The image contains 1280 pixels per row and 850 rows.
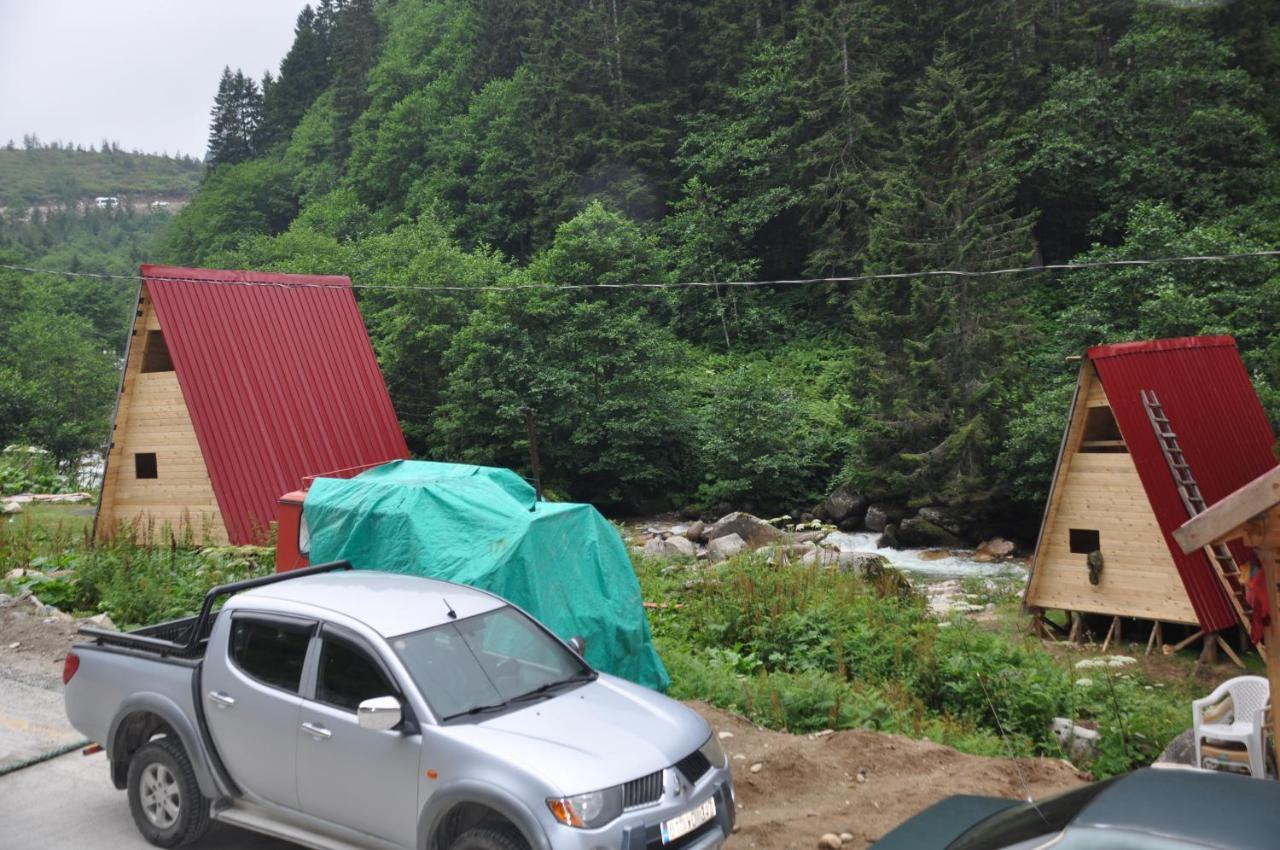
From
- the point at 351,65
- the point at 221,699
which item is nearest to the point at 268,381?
the point at 221,699

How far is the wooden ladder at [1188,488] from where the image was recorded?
15422 millimetres

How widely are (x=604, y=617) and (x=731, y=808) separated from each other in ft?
12.3

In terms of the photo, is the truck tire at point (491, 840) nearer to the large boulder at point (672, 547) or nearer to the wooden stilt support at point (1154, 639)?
the wooden stilt support at point (1154, 639)

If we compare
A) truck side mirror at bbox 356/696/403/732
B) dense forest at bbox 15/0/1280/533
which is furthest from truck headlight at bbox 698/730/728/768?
dense forest at bbox 15/0/1280/533

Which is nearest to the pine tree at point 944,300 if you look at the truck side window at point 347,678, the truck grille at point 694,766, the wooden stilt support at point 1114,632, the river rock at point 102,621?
the wooden stilt support at point 1114,632

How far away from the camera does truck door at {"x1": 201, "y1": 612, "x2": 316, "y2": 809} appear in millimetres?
5883

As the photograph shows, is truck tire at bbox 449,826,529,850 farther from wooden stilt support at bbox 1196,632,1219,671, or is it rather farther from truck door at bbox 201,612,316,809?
wooden stilt support at bbox 1196,632,1219,671

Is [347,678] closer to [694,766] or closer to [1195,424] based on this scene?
[694,766]

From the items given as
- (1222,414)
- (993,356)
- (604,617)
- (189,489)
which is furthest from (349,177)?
(604,617)

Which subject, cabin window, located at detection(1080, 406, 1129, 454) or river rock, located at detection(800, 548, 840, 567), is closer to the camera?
river rock, located at detection(800, 548, 840, 567)

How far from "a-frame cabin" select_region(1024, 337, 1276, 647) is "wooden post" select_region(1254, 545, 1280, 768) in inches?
395

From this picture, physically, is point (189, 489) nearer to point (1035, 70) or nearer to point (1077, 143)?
point (1077, 143)

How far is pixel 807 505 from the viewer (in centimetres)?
3441

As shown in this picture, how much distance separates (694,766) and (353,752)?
1.89 metres
